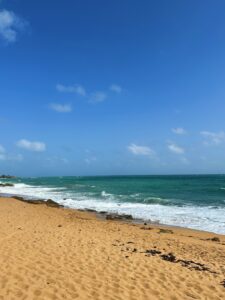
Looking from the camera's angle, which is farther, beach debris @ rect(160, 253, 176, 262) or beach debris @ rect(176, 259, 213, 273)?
beach debris @ rect(160, 253, 176, 262)

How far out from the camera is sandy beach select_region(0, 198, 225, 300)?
22.9ft

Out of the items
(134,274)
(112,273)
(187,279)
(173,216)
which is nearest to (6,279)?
(112,273)

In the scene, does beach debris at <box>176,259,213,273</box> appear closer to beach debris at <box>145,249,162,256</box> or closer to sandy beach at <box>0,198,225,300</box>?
sandy beach at <box>0,198,225,300</box>

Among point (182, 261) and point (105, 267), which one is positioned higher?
point (105, 267)

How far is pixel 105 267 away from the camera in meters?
8.65

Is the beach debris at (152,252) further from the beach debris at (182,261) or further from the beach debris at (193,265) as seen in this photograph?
the beach debris at (193,265)

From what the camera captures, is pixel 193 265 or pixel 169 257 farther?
pixel 169 257

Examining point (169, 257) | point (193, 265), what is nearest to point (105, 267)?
point (169, 257)

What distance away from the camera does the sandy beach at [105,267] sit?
6.98 m

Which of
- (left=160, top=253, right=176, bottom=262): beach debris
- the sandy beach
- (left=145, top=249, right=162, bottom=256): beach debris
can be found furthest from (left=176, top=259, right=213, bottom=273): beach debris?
(left=145, top=249, right=162, bottom=256): beach debris

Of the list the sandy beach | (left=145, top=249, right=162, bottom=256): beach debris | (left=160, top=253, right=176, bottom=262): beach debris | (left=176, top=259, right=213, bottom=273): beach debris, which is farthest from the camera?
(left=145, top=249, right=162, bottom=256): beach debris

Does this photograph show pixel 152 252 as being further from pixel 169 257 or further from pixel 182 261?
pixel 182 261

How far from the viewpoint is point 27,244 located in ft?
35.9

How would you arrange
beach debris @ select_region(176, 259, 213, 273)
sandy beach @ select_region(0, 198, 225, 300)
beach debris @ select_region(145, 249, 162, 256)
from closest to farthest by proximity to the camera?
1. sandy beach @ select_region(0, 198, 225, 300)
2. beach debris @ select_region(176, 259, 213, 273)
3. beach debris @ select_region(145, 249, 162, 256)
